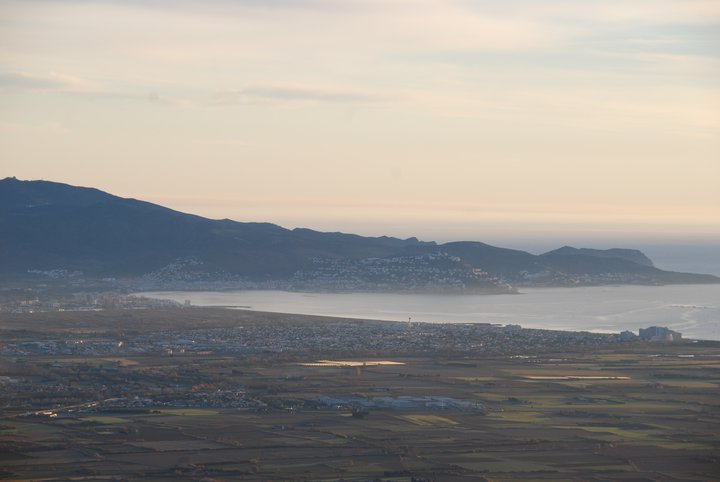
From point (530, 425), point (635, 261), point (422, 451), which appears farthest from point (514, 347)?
point (635, 261)

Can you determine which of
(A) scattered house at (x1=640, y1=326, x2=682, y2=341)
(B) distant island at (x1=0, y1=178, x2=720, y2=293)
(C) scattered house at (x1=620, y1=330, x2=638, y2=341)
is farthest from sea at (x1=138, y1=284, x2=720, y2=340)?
(B) distant island at (x1=0, y1=178, x2=720, y2=293)

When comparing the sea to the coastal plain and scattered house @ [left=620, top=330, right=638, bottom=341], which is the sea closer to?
scattered house @ [left=620, top=330, right=638, bottom=341]

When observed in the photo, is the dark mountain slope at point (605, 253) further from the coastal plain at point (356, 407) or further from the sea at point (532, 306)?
the coastal plain at point (356, 407)

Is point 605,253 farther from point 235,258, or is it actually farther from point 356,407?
point 356,407

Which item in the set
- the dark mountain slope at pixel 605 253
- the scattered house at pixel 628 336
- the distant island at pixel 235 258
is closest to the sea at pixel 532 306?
the scattered house at pixel 628 336

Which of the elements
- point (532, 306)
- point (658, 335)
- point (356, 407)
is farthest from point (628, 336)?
point (532, 306)
